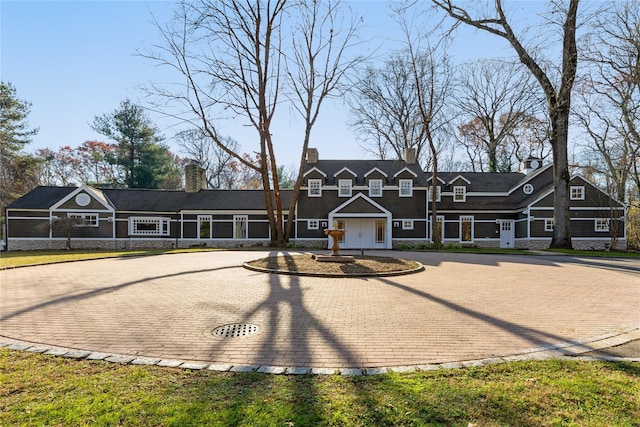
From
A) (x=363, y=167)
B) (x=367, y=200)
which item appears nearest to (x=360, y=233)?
(x=367, y=200)

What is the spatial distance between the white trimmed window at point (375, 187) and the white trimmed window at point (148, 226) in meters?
18.7

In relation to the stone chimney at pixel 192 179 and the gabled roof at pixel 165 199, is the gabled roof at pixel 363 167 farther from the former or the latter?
the stone chimney at pixel 192 179

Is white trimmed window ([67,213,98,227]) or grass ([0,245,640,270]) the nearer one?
grass ([0,245,640,270])

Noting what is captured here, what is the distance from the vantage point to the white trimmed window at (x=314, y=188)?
30266 millimetres

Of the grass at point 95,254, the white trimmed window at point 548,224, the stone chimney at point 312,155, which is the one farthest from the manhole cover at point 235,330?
the white trimmed window at point 548,224

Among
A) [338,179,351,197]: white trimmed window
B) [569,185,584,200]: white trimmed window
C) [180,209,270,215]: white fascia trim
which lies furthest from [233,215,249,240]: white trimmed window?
[569,185,584,200]: white trimmed window

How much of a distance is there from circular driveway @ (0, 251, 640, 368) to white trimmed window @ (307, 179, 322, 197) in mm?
18824

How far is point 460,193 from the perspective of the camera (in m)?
32.7

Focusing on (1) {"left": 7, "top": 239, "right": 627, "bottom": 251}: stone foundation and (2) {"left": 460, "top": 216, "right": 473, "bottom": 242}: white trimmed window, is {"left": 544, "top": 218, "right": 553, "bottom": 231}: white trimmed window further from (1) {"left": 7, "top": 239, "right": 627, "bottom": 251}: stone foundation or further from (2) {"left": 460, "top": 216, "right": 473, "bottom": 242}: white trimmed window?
(2) {"left": 460, "top": 216, "right": 473, "bottom": 242}: white trimmed window

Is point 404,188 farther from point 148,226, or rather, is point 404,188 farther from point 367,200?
point 148,226

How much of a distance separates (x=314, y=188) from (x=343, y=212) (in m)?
3.71

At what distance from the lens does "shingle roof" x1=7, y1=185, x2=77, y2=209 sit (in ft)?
93.1

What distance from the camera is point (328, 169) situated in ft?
105

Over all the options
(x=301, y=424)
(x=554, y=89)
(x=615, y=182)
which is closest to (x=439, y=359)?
(x=301, y=424)
